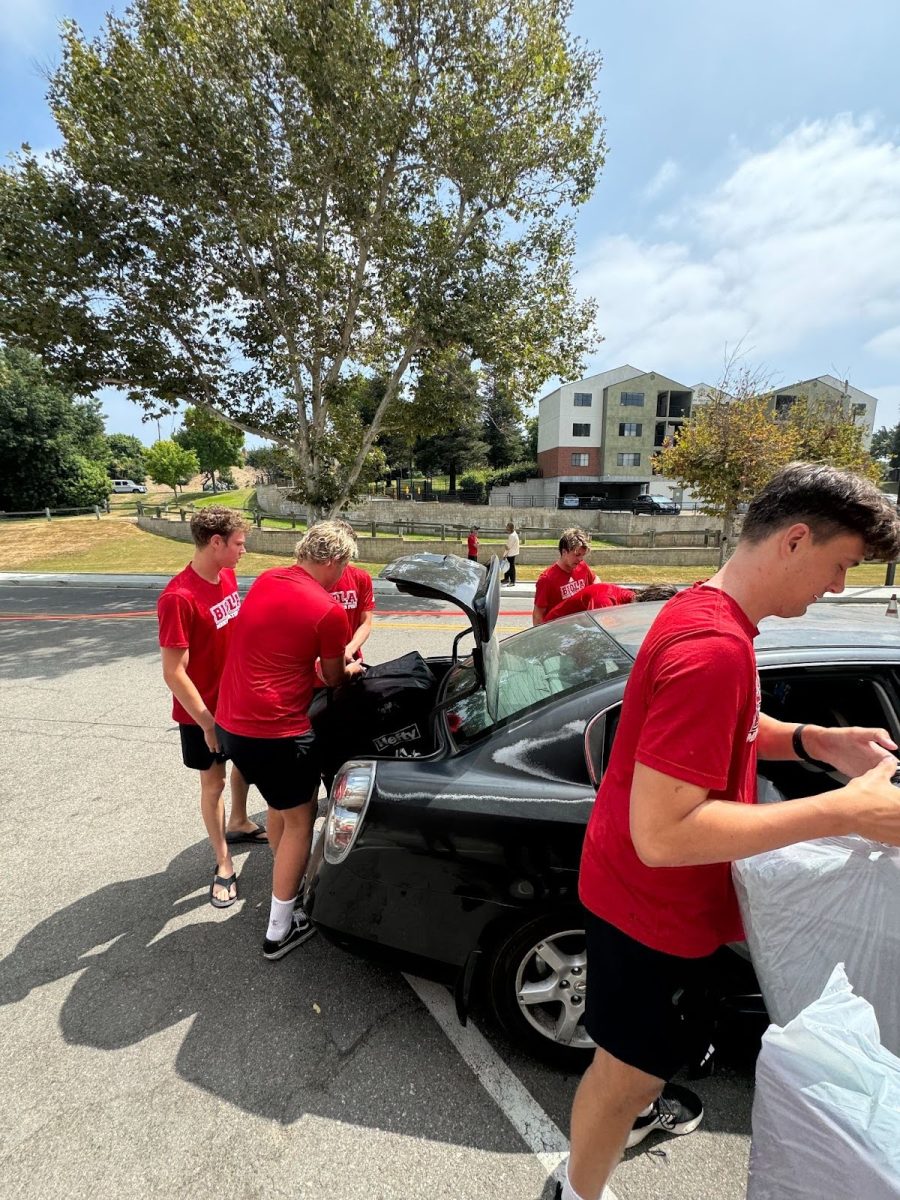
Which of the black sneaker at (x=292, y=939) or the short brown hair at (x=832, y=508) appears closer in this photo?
the short brown hair at (x=832, y=508)

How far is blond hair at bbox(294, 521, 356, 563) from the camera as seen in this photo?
2555 mm

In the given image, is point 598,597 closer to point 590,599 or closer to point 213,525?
point 590,599

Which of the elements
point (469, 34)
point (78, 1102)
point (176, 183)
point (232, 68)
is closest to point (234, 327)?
point (176, 183)

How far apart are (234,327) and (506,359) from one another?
590 cm

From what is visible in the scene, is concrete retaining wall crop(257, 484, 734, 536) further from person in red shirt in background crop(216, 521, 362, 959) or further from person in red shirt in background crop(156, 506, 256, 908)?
person in red shirt in background crop(216, 521, 362, 959)

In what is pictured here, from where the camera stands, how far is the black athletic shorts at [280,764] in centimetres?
239

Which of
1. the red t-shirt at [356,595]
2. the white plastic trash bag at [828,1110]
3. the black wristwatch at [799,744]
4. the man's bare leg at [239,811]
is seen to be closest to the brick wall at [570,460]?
the red t-shirt at [356,595]

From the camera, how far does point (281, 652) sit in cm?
237

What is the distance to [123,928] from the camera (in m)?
2.67

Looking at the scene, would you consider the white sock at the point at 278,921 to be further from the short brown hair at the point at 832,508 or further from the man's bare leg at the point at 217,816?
the short brown hair at the point at 832,508

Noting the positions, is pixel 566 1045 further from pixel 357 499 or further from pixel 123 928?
pixel 357 499

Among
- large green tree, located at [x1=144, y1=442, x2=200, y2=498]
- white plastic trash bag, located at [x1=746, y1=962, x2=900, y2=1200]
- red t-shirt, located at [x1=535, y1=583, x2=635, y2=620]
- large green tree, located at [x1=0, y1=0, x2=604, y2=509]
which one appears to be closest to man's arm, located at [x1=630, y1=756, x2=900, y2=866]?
white plastic trash bag, located at [x1=746, y1=962, x2=900, y2=1200]

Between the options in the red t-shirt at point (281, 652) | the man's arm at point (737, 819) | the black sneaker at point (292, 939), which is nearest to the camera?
the man's arm at point (737, 819)

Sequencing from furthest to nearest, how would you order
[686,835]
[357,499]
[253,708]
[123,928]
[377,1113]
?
[357,499]
[123,928]
[253,708]
[377,1113]
[686,835]
